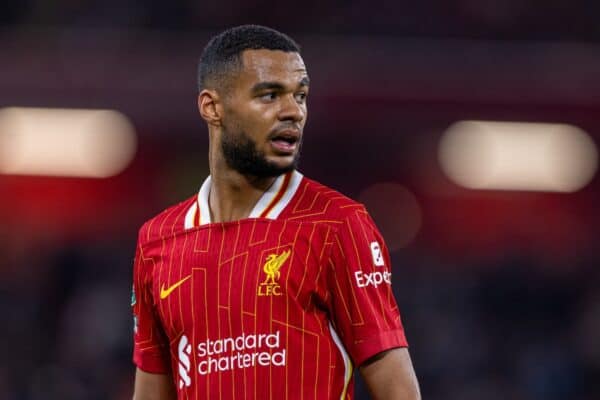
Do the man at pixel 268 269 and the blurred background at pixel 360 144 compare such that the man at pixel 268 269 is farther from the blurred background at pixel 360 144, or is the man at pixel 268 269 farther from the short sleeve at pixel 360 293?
the blurred background at pixel 360 144

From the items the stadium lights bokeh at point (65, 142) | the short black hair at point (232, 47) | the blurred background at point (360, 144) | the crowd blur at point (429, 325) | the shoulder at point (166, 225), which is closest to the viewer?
the short black hair at point (232, 47)

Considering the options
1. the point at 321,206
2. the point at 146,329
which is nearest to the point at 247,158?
the point at 321,206

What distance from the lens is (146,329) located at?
333 centimetres

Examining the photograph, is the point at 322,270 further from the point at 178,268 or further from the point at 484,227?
the point at 484,227

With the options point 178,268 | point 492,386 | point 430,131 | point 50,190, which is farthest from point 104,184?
point 178,268

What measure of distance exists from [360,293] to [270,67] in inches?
24.9

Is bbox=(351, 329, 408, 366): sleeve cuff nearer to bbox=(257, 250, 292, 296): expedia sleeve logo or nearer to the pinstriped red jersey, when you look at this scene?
the pinstriped red jersey

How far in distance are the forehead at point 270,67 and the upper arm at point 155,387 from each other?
896 millimetres

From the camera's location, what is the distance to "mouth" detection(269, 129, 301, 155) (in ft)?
10.0

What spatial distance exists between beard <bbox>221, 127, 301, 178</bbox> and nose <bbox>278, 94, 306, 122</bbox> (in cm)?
8

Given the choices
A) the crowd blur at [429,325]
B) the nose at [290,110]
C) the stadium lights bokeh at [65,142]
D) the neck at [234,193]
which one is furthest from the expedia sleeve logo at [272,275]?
the stadium lights bokeh at [65,142]

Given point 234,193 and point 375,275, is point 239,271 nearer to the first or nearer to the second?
point 234,193

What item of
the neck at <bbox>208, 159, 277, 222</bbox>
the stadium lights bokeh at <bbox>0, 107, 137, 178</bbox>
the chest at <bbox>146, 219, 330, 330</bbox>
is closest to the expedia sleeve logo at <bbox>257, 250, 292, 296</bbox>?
the chest at <bbox>146, 219, 330, 330</bbox>

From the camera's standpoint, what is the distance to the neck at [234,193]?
320 cm
